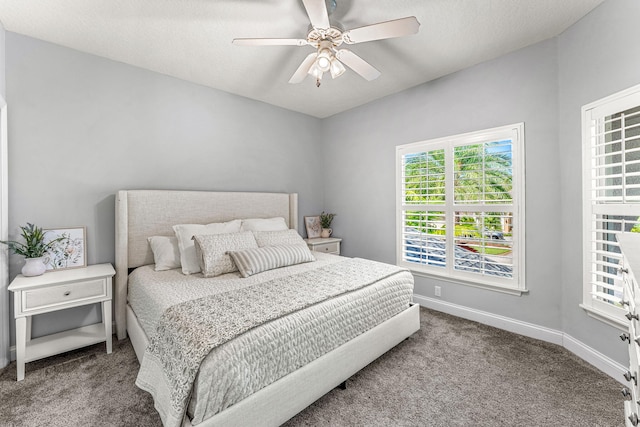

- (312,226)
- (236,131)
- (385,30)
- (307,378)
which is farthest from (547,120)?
(236,131)

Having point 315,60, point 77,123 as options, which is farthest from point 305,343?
point 77,123

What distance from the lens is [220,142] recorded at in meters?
3.40

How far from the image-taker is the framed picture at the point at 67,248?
2.38 metres

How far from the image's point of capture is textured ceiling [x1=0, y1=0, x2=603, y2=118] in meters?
1.96

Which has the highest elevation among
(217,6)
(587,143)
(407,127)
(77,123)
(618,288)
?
(217,6)

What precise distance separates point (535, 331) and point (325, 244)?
244 centimetres

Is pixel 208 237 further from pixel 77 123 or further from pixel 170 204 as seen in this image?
pixel 77 123

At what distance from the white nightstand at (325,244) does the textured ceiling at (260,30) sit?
2.08m

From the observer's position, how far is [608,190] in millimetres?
2027

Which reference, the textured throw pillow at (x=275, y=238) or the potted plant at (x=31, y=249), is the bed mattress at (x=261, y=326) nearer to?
the textured throw pillow at (x=275, y=238)

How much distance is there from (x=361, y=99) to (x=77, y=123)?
308cm

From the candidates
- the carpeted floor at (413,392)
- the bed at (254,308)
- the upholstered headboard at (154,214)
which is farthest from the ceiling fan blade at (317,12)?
the carpeted floor at (413,392)

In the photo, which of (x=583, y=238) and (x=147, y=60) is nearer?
(x=583, y=238)

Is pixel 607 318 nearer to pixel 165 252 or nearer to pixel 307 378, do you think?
pixel 307 378
